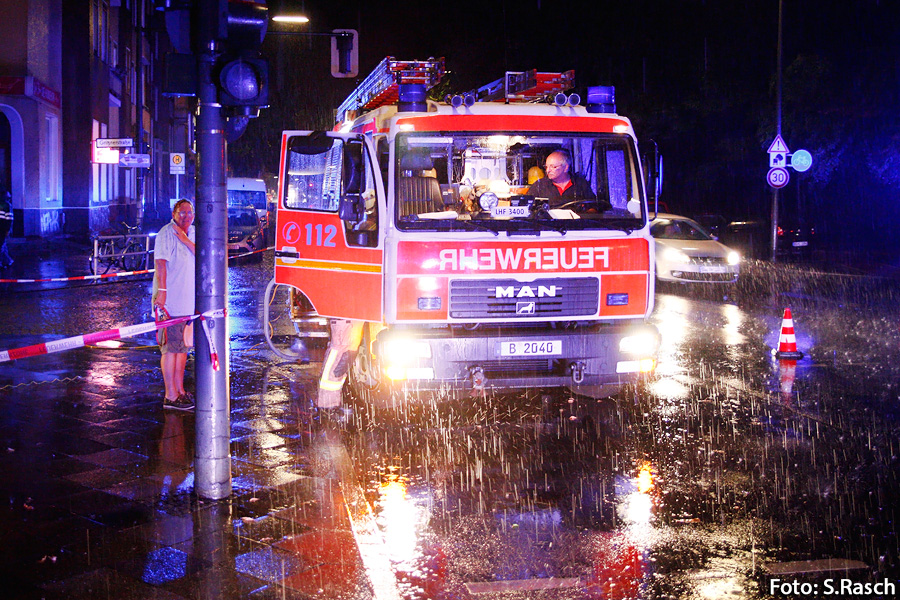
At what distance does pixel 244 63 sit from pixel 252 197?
28.4m

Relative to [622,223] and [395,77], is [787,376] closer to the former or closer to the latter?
[622,223]

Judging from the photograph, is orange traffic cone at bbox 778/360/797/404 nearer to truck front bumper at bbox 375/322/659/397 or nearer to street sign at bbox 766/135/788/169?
truck front bumper at bbox 375/322/659/397

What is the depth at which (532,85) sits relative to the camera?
8.99 metres

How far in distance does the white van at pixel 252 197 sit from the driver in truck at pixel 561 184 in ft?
81.1

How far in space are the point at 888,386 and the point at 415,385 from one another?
19.0 ft

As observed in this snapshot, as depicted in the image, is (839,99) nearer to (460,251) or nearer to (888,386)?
(888,386)

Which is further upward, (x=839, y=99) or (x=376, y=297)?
(x=839, y=99)

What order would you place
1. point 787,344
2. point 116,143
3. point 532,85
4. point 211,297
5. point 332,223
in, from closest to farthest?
point 211,297, point 332,223, point 532,85, point 787,344, point 116,143

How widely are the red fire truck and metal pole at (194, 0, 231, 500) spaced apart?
129cm

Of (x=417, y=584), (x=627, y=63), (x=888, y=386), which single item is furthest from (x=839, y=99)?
(x=417, y=584)

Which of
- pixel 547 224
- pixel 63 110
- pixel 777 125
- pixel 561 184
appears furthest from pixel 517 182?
pixel 63 110

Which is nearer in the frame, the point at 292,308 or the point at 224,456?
the point at 224,456

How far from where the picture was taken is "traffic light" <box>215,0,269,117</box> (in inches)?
221

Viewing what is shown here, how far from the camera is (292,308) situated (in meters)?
9.30
